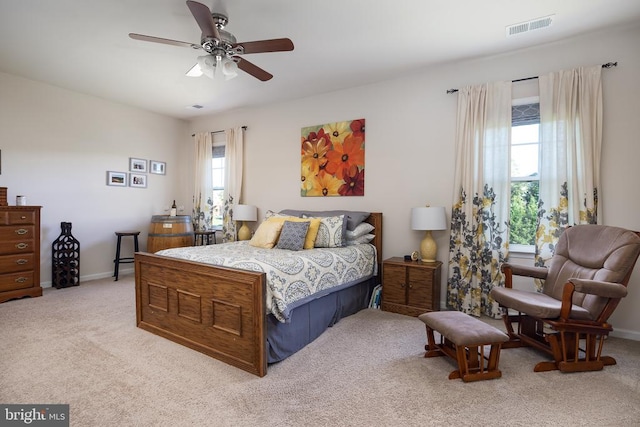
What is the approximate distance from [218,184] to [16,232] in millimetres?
2560

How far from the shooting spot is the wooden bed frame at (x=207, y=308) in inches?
81.7

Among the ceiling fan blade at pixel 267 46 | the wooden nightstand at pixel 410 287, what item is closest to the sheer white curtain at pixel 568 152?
the wooden nightstand at pixel 410 287

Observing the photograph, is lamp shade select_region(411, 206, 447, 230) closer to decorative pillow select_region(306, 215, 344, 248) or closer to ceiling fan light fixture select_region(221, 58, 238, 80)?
decorative pillow select_region(306, 215, 344, 248)

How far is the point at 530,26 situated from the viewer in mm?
2650

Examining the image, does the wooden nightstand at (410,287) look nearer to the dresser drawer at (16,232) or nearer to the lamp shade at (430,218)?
the lamp shade at (430,218)

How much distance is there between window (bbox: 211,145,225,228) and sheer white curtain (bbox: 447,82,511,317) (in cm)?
365

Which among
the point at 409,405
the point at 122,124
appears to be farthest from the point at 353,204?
the point at 122,124

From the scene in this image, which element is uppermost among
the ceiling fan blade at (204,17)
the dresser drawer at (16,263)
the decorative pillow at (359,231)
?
the ceiling fan blade at (204,17)

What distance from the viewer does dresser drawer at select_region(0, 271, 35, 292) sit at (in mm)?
3521

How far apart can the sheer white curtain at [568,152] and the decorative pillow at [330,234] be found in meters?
1.90

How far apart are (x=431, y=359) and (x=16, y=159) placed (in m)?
5.14

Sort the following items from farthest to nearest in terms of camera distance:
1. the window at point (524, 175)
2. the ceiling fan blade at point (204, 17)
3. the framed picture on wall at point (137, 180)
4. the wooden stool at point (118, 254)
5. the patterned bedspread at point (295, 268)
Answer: the framed picture on wall at point (137, 180)
the wooden stool at point (118, 254)
the window at point (524, 175)
the patterned bedspread at point (295, 268)
the ceiling fan blade at point (204, 17)

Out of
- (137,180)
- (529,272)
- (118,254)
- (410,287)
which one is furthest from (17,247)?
(529,272)

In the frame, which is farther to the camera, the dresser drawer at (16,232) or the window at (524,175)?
the dresser drawer at (16,232)
